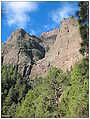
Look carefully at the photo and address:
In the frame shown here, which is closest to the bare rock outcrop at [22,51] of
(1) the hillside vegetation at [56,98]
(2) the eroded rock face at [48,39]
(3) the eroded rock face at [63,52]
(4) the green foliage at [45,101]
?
(2) the eroded rock face at [48,39]

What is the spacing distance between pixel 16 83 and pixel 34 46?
2232cm

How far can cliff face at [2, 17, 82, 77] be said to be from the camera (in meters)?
43.8

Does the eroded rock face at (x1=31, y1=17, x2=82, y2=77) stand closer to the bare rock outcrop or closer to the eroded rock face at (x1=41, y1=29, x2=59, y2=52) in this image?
the bare rock outcrop

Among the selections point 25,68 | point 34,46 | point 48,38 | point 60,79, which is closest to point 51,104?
point 60,79

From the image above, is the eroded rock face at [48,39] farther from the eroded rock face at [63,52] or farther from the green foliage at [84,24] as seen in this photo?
the green foliage at [84,24]

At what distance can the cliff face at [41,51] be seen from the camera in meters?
43.8

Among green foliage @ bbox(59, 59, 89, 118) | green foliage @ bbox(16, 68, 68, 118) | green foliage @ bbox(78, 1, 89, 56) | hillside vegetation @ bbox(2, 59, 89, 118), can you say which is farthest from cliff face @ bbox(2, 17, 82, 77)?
green foliage @ bbox(78, 1, 89, 56)

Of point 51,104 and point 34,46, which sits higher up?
point 34,46

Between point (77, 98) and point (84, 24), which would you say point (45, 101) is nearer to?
point (77, 98)

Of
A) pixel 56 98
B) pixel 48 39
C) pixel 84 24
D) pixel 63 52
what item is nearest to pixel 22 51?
pixel 63 52

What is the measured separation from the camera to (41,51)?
56781mm

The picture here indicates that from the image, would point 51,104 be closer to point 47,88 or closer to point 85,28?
point 47,88

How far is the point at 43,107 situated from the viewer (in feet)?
60.6

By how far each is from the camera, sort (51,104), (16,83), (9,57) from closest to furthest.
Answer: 1. (51,104)
2. (16,83)
3. (9,57)
